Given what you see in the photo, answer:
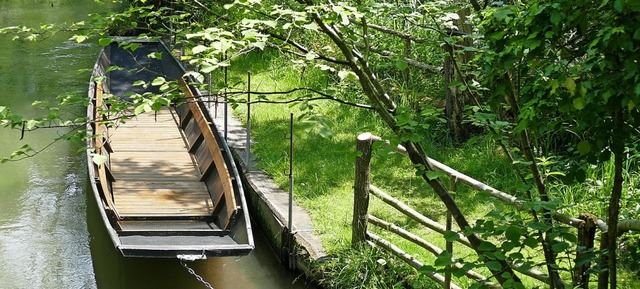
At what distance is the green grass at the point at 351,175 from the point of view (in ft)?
23.7

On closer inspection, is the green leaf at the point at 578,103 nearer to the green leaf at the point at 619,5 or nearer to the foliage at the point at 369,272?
the green leaf at the point at 619,5

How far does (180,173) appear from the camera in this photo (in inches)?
382

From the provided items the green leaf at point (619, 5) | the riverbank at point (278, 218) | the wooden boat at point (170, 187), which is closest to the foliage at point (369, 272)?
the riverbank at point (278, 218)

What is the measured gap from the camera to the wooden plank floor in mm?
8633

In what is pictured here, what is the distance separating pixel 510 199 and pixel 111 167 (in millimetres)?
5743

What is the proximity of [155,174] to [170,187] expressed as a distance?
0.45m

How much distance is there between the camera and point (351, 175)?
30.3 ft

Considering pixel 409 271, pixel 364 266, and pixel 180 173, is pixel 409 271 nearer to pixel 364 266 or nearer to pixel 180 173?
pixel 364 266

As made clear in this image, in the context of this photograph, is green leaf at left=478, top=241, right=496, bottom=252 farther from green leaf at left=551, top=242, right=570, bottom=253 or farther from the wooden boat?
the wooden boat

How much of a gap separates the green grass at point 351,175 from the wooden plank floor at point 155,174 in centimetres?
86

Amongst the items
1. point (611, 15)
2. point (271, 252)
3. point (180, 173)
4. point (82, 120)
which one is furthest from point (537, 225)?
point (180, 173)

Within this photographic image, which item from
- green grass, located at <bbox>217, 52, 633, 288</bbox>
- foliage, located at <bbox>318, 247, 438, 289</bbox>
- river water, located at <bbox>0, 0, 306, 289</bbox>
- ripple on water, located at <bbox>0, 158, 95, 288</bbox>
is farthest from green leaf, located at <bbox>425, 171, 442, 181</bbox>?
Result: ripple on water, located at <bbox>0, 158, 95, 288</bbox>

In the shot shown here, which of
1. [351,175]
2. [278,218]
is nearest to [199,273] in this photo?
[278,218]

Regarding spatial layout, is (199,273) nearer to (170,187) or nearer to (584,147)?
(170,187)
